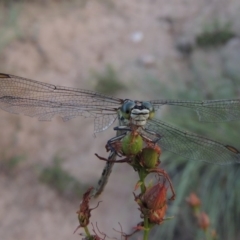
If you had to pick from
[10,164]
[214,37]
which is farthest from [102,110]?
[214,37]

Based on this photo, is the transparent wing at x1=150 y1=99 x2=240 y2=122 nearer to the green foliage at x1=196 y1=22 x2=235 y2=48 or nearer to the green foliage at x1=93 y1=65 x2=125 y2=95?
the green foliage at x1=93 y1=65 x2=125 y2=95

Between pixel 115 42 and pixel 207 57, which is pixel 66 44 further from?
pixel 207 57

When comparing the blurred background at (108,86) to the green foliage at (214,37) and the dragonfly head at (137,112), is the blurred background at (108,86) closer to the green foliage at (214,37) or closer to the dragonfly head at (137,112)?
the green foliage at (214,37)

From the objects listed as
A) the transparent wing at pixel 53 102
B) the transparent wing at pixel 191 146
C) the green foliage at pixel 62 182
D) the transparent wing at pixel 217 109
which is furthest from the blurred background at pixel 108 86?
the transparent wing at pixel 53 102

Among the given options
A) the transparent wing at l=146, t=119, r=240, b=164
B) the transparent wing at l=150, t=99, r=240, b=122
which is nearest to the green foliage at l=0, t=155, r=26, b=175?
the transparent wing at l=150, t=99, r=240, b=122

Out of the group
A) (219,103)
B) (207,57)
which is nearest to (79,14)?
(207,57)
